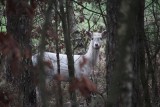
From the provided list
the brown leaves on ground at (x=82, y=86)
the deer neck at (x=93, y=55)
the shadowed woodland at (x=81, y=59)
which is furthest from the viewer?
the deer neck at (x=93, y=55)

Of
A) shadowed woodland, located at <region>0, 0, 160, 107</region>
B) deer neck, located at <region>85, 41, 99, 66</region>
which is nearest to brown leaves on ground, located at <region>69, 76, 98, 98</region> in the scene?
shadowed woodland, located at <region>0, 0, 160, 107</region>

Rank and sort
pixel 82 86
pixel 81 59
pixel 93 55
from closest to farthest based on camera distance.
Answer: pixel 82 86
pixel 81 59
pixel 93 55

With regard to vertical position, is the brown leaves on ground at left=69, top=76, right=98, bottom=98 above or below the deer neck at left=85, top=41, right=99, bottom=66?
below

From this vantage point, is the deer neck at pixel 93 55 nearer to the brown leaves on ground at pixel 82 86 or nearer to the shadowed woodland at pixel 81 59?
the shadowed woodland at pixel 81 59

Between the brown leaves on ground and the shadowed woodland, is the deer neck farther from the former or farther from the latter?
the brown leaves on ground

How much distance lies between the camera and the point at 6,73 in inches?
389

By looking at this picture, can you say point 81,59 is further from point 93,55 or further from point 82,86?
point 93,55

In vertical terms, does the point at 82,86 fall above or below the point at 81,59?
below

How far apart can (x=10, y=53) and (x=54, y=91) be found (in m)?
0.56

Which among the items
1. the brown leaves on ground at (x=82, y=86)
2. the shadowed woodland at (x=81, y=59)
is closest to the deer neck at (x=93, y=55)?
the shadowed woodland at (x=81, y=59)

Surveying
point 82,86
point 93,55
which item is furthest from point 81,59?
point 93,55

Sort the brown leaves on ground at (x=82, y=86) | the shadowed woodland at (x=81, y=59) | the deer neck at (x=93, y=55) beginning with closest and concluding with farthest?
the shadowed woodland at (x=81, y=59) → the brown leaves on ground at (x=82, y=86) → the deer neck at (x=93, y=55)

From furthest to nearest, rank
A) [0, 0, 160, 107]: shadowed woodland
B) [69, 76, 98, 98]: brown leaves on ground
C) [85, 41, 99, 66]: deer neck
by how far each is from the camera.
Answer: [85, 41, 99, 66]: deer neck → [69, 76, 98, 98]: brown leaves on ground → [0, 0, 160, 107]: shadowed woodland

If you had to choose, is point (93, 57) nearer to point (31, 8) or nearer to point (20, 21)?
point (20, 21)
